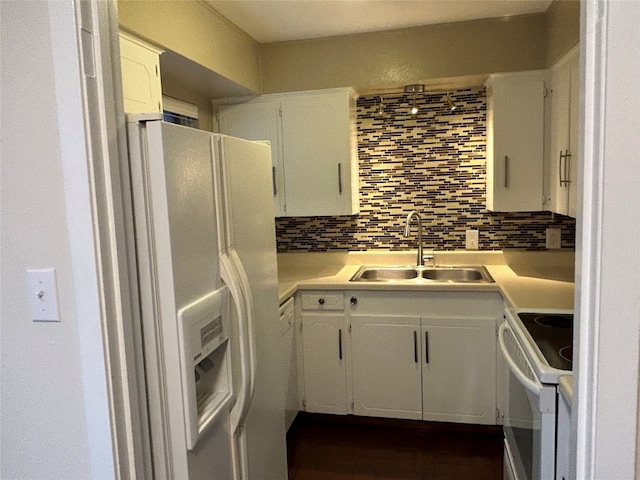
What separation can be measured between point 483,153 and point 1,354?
111 inches

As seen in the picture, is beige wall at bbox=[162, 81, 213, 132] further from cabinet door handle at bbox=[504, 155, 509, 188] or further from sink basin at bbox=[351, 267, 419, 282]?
cabinet door handle at bbox=[504, 155, 509, 188]

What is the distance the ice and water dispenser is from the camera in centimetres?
117

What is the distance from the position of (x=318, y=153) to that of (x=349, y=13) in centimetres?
82

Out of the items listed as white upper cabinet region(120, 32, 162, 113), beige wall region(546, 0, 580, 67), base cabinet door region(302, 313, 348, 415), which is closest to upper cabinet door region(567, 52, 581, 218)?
beige wall region(546, 0, 580, 67)

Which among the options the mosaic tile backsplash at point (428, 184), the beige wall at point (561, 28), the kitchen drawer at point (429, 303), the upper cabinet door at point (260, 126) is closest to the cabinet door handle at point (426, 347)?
the kitchen drawer at point (429, 303)

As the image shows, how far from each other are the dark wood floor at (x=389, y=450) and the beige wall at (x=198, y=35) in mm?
2105

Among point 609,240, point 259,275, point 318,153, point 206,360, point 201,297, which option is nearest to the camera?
point 609,240

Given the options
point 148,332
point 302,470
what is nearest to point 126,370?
point 148,332

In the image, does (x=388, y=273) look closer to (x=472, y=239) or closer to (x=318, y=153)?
(x=472, y=239)

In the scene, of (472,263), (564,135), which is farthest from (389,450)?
(564,135)

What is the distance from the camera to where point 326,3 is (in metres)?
2.36

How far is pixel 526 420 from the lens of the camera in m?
1.61

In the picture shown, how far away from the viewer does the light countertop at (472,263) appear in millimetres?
2243

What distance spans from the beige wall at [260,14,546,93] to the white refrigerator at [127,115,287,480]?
54.4 inches
